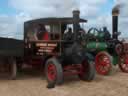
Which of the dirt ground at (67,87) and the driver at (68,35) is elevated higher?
the driver at (68,35)

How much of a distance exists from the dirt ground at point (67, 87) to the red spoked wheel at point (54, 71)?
22cm

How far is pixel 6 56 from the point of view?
8.29 metres

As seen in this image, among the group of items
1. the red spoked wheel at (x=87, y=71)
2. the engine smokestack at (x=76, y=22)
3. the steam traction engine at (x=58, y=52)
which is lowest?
the red spoked wheel at (x=87, y=71)

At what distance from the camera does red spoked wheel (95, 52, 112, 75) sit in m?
9.80

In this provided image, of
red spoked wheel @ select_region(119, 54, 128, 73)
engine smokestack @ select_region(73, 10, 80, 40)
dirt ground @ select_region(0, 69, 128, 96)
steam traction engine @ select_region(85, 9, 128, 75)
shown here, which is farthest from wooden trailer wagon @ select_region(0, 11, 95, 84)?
red spoked wheel @ select_region(119, 54, 128, 73)

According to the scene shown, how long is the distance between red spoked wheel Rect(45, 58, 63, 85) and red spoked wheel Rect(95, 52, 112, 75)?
8.40 ft

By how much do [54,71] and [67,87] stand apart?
0.60 meters

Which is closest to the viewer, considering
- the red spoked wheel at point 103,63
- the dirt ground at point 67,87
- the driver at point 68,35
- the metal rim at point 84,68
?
the dirt ground at point 67,87

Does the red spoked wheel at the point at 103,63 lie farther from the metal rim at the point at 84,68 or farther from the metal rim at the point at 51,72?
the metal rim at the point at 51,72

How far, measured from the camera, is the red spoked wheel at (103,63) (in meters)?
9.80

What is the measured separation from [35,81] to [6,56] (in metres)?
1.21

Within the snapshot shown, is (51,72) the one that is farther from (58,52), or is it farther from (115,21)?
(115,21)

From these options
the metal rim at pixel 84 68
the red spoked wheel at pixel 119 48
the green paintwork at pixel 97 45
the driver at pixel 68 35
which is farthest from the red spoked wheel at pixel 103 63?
the driver at pixel 68 35

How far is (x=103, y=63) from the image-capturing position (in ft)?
33.2
